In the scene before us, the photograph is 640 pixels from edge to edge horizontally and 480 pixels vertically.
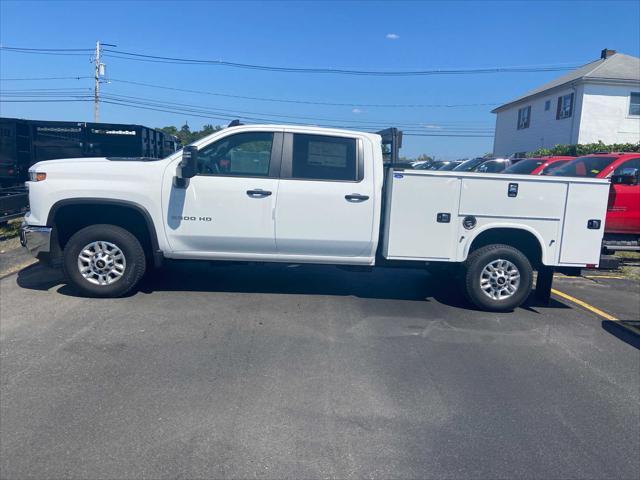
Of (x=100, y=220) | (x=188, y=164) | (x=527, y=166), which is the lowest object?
(x=100, y=220)

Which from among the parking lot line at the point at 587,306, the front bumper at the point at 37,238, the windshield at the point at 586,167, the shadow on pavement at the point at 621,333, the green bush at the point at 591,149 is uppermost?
the green bush at the point at 591,149

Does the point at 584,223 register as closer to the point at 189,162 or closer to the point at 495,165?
the point at 189,162

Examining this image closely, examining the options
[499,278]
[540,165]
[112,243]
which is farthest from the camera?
[540,165]

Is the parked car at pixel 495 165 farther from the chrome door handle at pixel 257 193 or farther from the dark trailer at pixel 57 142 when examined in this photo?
the chrome door handle at pixel 257 193

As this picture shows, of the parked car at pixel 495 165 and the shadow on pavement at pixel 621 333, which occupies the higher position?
the parked car at pixel 495 165

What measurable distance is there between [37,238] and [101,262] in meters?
0.76

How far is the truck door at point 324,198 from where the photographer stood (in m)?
6.59

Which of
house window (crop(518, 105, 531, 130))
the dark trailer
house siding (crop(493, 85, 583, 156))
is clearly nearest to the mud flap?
the dark trailer

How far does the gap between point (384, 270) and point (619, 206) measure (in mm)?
4437

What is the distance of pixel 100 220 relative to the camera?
6.80 m

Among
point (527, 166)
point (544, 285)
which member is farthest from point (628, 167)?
point (544, 285)

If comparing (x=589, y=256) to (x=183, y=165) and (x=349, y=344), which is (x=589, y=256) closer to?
(x=349, y=344)

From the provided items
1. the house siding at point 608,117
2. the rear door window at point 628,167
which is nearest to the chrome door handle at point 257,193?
the rear door window at point 628,167

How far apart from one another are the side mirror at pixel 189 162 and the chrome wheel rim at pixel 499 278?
363cm
